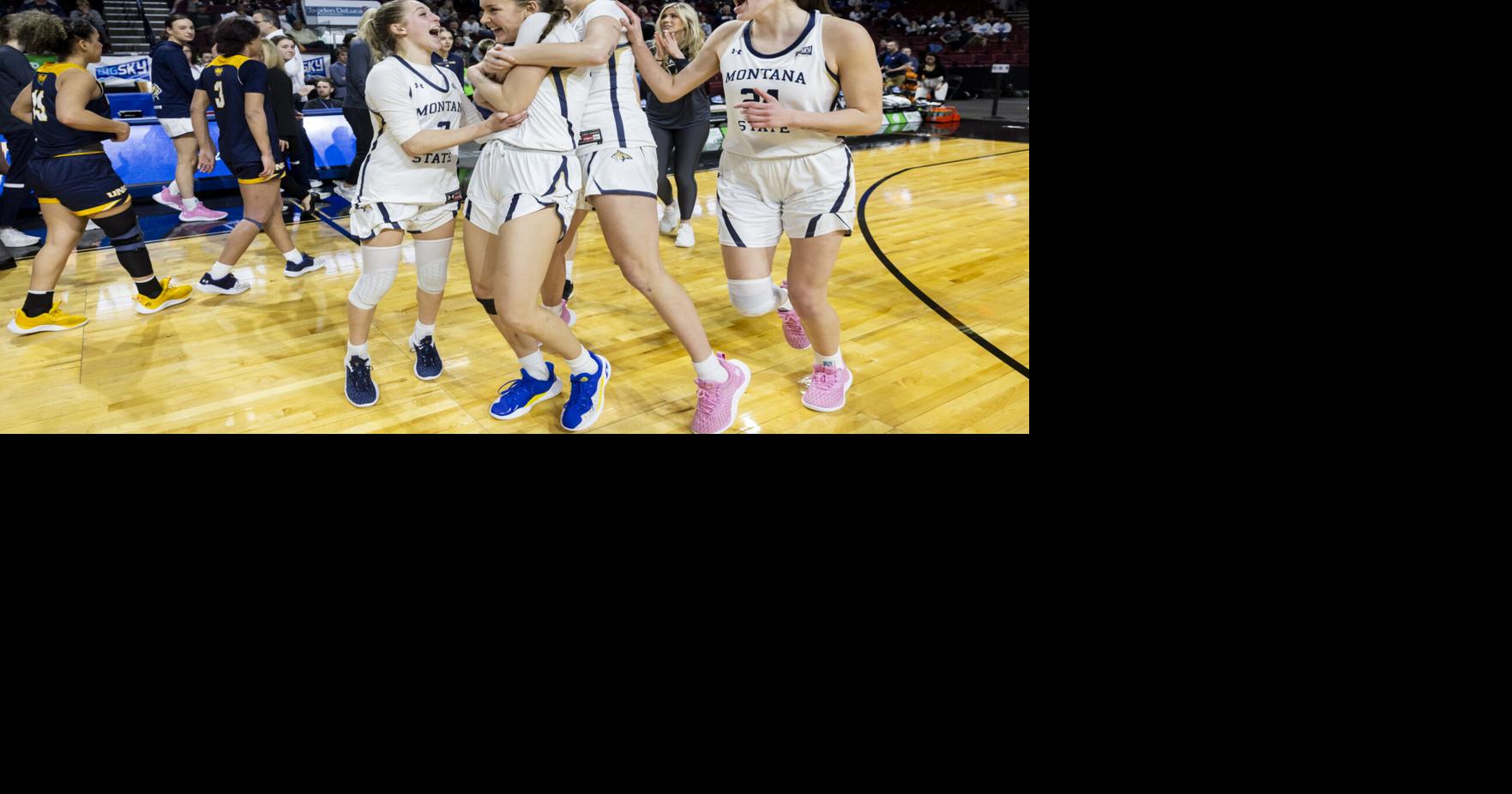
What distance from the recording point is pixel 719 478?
2297 mm

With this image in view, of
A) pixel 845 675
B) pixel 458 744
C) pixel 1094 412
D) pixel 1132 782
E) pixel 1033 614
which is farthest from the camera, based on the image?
pixel 1094 412

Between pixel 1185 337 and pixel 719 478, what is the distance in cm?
114

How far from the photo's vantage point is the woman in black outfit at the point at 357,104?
207 inches

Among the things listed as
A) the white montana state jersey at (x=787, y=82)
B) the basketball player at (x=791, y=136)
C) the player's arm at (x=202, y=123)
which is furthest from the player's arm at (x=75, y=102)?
the white montana state jersey at (x=787, y=82)

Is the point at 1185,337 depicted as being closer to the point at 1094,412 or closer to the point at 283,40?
the point at 1094,412

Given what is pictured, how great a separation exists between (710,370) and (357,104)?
14.3ft

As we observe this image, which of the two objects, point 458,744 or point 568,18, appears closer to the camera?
point 458,744

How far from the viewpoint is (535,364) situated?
9.37 ft

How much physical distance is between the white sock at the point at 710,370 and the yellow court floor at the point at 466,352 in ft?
0.66

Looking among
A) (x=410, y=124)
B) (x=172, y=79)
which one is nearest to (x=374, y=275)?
(x=410, y=124)

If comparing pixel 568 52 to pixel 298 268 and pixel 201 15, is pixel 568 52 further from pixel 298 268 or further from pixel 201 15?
pixel 201 15

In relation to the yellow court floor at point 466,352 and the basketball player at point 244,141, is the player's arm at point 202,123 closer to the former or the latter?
the basketball player at point 244,141

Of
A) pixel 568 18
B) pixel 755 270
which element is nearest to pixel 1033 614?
pixel 755 270

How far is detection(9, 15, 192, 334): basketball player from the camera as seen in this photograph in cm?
346
